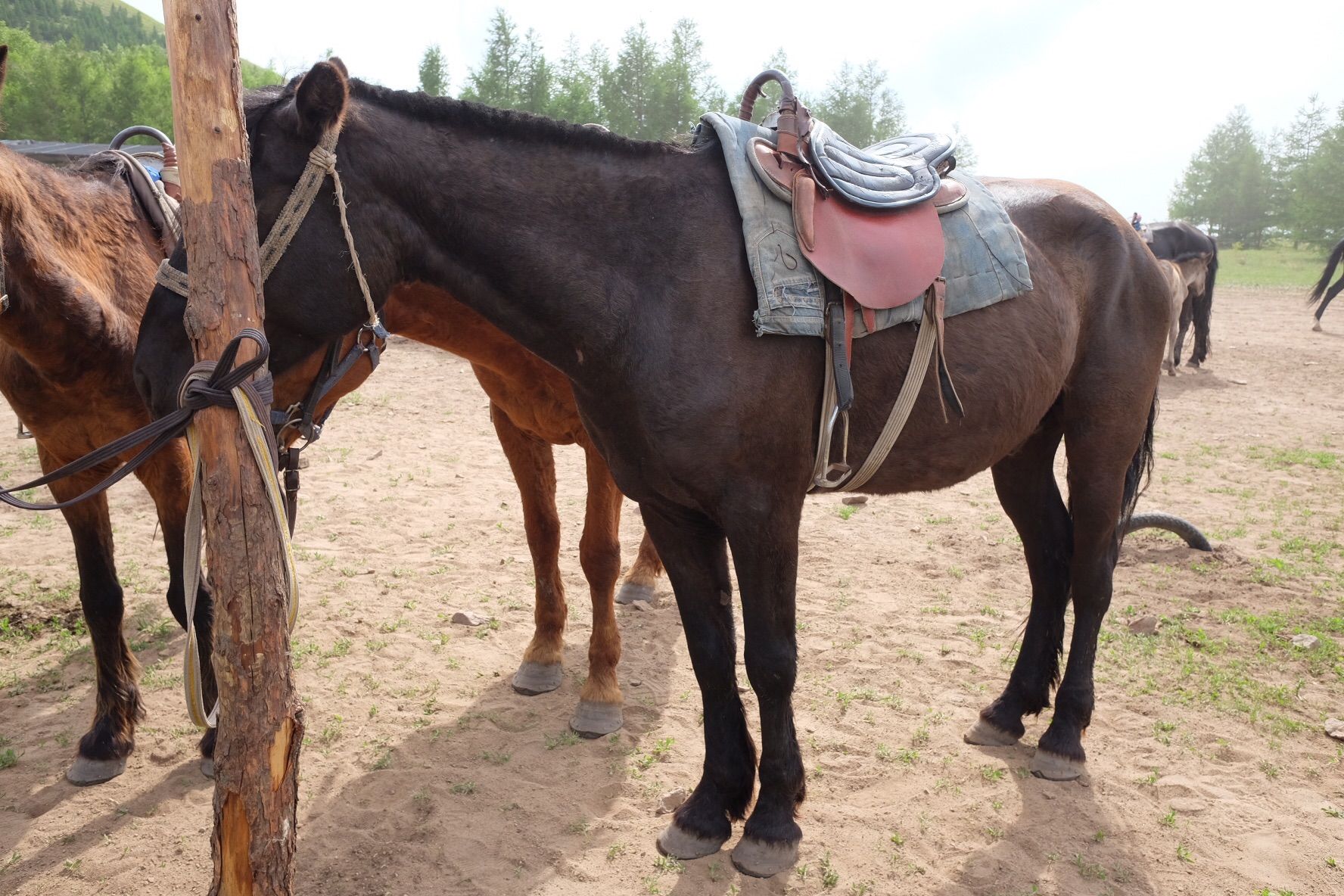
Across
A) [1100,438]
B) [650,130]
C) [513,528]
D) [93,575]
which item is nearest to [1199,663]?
[1100,438]

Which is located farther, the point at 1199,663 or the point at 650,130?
the point at 650,130

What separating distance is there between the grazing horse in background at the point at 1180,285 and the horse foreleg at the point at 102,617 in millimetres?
11577

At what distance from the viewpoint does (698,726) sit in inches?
143

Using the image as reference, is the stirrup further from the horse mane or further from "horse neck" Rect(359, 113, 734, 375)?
the horse mane

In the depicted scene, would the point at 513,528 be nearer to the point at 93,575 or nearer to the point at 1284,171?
the point at 93,575

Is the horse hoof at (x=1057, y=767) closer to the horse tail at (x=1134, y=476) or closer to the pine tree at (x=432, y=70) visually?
the horse tail at (x=1134, y=476)

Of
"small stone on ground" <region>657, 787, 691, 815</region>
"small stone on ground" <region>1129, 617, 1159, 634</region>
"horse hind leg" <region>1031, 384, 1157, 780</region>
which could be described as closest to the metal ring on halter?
"small stone on ground" <region>657, 787, 691, 815</region>

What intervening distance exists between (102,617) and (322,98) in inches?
95.5

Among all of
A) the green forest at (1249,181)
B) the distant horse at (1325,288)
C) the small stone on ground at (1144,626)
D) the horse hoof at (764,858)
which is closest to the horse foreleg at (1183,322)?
the distant horse at (1325,288)

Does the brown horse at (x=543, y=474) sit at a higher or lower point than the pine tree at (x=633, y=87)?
lower

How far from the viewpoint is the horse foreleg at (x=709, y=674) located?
8.86 ft

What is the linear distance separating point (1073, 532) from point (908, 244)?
4.95 ft

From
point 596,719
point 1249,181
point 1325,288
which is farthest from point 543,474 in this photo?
point 1249,181

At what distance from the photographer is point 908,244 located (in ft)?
8.45
